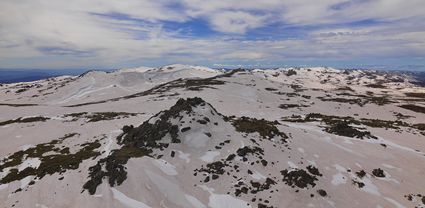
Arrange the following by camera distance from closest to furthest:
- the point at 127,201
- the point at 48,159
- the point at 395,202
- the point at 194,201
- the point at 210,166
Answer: the point at 127,201 → the point at 194,201 → the point at 395,202 → the point at 210,166 → the point at 48,159

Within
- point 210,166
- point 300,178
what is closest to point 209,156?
point 210,166

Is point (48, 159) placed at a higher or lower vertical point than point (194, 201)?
higher

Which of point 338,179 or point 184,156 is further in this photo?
point 184,156

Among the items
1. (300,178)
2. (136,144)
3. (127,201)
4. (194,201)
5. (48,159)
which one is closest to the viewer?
(127,201)

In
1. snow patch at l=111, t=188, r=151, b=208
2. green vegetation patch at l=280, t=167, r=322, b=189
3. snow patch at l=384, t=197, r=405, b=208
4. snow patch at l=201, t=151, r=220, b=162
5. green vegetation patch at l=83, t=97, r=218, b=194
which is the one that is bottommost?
snow patch at l=384, t=197, r=405, b=208

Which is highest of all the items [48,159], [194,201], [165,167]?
[165,167]

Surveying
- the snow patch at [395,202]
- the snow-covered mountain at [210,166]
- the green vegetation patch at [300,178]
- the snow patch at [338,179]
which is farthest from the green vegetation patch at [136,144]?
the snow patch at [395,202]

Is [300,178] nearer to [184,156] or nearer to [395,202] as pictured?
[395,202]

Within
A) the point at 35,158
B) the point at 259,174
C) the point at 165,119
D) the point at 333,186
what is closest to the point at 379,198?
the point at 333,186

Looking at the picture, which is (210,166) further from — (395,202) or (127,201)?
(395,202)

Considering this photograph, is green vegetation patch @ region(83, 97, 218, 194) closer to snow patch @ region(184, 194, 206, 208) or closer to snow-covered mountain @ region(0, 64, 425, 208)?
snow-covered mountain @ region(0, 64, 425, 208)

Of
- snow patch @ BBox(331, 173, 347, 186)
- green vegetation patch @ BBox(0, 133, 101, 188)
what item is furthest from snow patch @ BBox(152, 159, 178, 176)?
snow patch @ BBox(331, 173, 347, 186)
